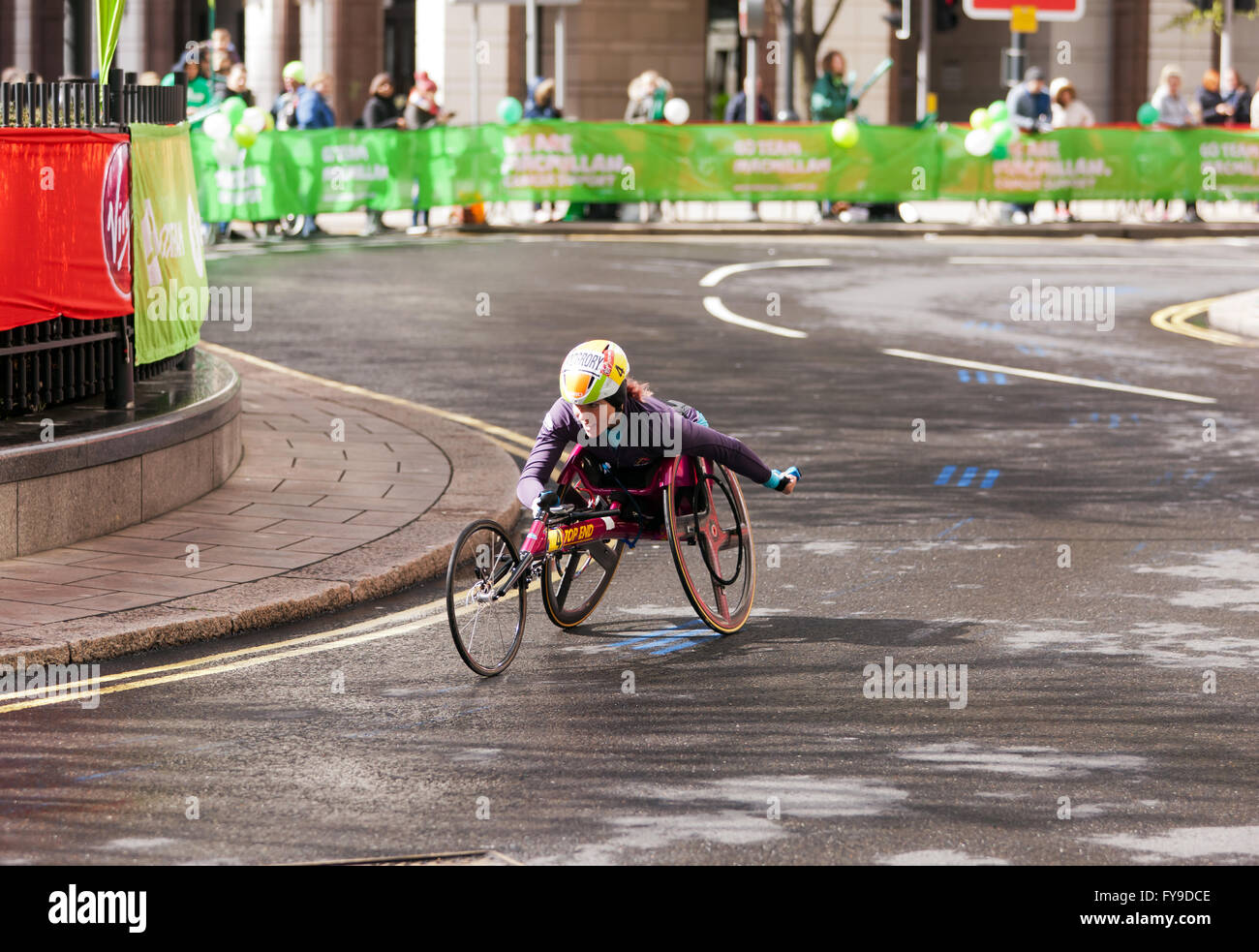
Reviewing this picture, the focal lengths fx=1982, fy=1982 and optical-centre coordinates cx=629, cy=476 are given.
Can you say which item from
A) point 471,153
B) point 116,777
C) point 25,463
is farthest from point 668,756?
point 471,153

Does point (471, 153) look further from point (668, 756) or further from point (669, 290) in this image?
point (668, 756)

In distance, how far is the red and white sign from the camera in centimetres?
2931

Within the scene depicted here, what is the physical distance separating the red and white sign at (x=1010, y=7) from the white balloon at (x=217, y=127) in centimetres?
1144

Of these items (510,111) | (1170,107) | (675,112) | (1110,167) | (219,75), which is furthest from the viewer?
(1170,107)

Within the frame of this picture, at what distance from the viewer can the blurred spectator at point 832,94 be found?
3012 centimetres

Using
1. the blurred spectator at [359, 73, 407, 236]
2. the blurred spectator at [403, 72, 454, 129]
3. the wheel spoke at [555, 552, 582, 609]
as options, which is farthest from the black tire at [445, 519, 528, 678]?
the blurred spectator at [403, 72, 454, 129]

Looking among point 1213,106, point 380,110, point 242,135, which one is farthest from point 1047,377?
point 1213,106

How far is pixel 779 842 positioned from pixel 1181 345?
12.8 meters

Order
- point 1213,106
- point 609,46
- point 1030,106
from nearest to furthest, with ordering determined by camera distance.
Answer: point 1030,106 < point 1213,106 < point 609,46

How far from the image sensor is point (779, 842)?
18.1ft

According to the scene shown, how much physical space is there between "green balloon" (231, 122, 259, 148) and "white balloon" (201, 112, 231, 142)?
149mm

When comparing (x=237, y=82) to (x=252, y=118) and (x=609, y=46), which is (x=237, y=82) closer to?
(x=252, y=118)

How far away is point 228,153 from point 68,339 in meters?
15.0

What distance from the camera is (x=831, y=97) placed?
3028cm
